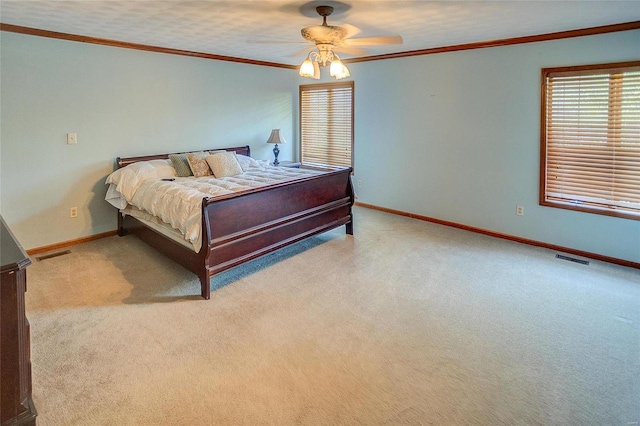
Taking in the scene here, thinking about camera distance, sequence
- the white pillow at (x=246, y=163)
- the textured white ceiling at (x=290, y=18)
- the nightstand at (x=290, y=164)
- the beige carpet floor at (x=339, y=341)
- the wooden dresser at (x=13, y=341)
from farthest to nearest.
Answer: the nightstand at (x=290, y=164) < the white pillow at (x=246, y=163) < the textured white ceiling at (x=290, y=18) < the beige carpet floor at (x=339, y=341) < the wooden dresser at (x=13, y=341)

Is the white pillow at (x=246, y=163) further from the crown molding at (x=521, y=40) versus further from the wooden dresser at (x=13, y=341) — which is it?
the wooden dresser at (x=13, y=341)

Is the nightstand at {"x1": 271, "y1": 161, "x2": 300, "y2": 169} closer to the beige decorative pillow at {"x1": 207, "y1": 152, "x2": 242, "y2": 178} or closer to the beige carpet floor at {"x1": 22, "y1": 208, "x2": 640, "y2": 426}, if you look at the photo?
the beige decorative pillow at {"x1": 207, "y1": 152, "x2": 242, "y2": 178}

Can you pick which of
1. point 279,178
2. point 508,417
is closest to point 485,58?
point 279,178

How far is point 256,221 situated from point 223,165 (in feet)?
4.76

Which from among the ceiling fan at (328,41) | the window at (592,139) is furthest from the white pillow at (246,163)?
the window at (592,139)

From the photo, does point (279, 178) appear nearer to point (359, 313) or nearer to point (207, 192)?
point (207, 192)

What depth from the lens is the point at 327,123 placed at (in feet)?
22.1

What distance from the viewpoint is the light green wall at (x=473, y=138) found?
13.4ft

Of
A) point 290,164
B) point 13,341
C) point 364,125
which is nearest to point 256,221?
point 13,341

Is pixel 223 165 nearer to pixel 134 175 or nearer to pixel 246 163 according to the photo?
pixel 246 163

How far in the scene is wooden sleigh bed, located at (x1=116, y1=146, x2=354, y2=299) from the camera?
3.32m

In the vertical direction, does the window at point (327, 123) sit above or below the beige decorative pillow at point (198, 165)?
above

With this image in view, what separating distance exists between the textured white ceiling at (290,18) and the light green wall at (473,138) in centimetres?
34

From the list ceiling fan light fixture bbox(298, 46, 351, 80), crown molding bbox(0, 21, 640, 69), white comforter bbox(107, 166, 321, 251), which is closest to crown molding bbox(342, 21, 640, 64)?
crown molding bbox(0, 21, 640, 69)
